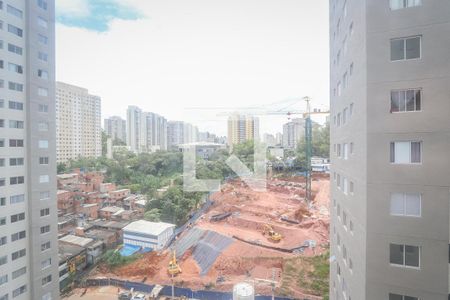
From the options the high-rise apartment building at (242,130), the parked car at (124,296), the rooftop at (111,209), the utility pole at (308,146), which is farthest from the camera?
the high-rise apartment building at (242,130)

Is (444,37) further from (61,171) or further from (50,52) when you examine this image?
(61,171)

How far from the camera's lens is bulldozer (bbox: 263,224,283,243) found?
12.5m

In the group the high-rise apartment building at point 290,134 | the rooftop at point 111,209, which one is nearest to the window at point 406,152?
the rooftop at point 111,209

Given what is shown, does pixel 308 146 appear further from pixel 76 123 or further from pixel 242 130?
pixel 76 123

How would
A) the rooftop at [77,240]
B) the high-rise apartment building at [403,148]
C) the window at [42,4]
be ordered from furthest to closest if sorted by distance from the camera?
the rooftop at [77,240] → the window at [42,4] → the high-rise apartment building at [403,148]

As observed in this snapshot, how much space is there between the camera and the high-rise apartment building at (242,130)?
28.5 meters

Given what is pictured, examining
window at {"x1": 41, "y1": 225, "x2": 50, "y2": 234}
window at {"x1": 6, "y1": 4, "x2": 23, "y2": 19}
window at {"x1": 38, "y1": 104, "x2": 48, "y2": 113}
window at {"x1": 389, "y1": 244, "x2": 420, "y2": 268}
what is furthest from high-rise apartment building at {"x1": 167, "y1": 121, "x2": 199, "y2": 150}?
window at {"x1": 389, "y1": 244, "x2": 420, "y2": 268}

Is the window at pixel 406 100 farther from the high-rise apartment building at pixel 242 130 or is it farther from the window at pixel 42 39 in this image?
the high-rise apartment building at pixel 242 130

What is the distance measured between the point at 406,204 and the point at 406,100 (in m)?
1.22

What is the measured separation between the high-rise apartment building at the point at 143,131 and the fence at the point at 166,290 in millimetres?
22790

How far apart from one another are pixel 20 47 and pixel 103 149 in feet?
85.7

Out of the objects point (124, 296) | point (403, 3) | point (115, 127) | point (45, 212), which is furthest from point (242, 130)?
point (403, 3)

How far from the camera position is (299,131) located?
37.0 m

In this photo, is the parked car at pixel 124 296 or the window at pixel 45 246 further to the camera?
the parked car at pixel 124 296
